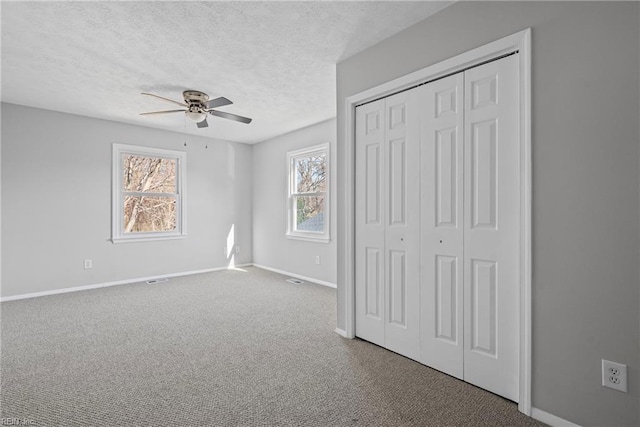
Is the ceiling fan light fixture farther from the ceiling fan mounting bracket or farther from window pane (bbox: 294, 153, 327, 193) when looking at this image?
window pane (bbox: 294, 153, 327, 193)

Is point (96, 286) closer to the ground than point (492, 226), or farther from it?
closer to the ground

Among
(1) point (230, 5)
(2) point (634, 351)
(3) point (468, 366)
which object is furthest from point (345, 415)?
(1) point (230, 5)

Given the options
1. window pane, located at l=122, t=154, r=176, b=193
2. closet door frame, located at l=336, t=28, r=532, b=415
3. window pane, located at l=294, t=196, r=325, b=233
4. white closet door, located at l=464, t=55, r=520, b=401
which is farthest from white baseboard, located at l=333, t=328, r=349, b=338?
window pane, located at l=122, t=154, r=176, b=193

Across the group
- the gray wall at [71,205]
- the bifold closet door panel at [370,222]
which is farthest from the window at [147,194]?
the bifold closet door panel at [370,222]

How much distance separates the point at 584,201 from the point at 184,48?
299 centimetres

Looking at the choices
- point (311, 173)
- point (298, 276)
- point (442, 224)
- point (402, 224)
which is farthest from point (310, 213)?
point (442, 224)

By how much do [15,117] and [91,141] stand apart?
2.72ft

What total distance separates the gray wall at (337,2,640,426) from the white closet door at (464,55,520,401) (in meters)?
0.13

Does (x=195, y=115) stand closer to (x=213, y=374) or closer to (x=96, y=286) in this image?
(x=213, y=374)

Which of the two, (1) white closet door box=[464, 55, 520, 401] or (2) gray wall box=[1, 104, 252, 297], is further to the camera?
(2) gray wall box=[1, 104, 252, 297]

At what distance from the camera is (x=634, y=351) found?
150 cm

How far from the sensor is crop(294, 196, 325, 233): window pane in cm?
527

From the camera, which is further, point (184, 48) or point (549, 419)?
point (184, 48)

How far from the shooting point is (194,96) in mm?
3586
